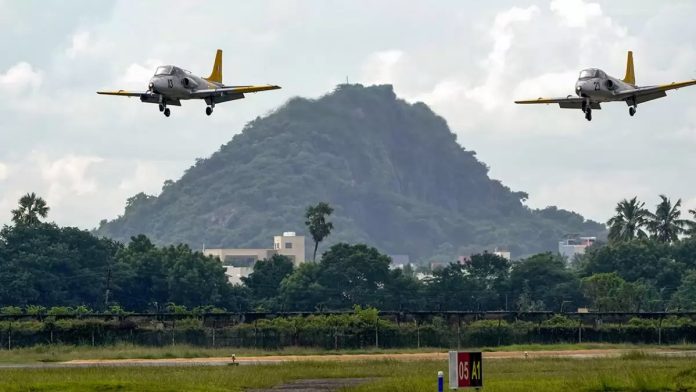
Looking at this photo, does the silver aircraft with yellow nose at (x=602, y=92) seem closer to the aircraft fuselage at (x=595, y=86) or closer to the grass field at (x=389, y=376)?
the aircraft fuselage at (x=595, y=86)

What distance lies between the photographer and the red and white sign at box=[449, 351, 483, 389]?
167ft

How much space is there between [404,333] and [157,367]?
33.4 meters

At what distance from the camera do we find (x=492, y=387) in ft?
212

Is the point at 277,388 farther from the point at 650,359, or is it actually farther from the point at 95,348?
the point at 95,348

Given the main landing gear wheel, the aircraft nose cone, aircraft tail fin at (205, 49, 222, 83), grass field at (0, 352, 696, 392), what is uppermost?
aircraft tail fin at (205, 49, 222, 83)

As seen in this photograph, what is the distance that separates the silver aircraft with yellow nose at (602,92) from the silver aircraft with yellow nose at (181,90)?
18899mm

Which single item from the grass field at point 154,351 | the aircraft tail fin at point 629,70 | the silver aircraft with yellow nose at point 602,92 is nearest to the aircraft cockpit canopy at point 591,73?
the silver aircraft with yellow nose at point 602,92

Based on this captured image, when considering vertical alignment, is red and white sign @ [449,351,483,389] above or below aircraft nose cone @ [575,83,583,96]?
below

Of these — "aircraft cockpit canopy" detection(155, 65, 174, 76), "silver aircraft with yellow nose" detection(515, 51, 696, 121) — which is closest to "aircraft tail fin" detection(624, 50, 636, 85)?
"silver aircraft with yellow nose" detection(515, 51, 696, 121)

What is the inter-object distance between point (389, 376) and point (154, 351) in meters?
31.6

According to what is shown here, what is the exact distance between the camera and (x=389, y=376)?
76.2 m

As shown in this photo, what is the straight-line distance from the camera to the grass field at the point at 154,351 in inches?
3925

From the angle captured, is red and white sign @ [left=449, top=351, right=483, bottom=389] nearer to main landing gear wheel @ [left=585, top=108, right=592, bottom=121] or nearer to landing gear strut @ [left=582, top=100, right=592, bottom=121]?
main landing gear wheel @ [left=585, top=108, right=592, bottom=121]

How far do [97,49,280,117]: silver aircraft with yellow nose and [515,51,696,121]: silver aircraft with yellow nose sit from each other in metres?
18.9
